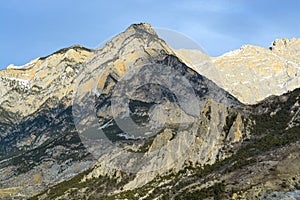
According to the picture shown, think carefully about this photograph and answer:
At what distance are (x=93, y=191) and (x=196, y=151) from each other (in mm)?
52853

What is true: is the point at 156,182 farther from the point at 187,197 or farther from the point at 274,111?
the point at 274,111

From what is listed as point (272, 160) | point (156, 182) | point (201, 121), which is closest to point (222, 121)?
point (201, 121)

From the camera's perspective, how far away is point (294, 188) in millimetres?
76000

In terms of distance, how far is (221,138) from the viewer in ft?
406

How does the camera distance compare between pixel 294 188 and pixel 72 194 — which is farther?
pixel 72 194

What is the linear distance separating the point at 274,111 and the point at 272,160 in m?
43.5

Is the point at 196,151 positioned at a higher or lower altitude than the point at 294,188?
higher

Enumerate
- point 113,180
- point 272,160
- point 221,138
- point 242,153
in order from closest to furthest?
point 272,160, point 242,153, point 221,138, point 113,180

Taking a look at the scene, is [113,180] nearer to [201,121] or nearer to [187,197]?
[201,121]

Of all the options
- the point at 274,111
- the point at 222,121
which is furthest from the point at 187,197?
the point at 274,111

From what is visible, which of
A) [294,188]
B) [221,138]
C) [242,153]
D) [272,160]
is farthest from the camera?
[221,138]

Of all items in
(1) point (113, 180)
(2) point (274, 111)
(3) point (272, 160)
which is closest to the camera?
(3) point (272, 160)

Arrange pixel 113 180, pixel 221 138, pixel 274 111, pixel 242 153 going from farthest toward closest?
pixel 113 180 < pixel 274 111 < pixel 221 138 < pixel 242 153

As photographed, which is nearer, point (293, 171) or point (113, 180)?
point (293, 171)
